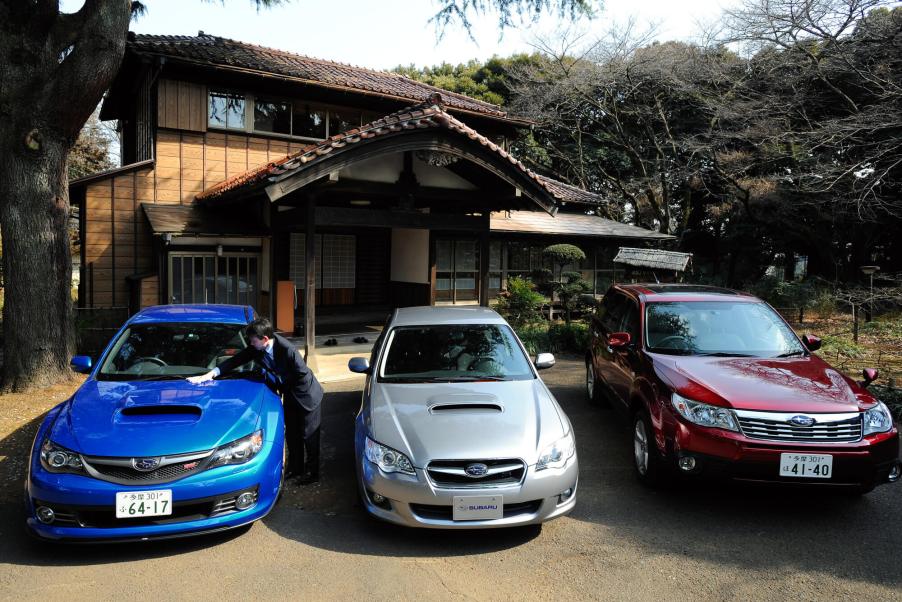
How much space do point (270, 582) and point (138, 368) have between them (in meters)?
2.51

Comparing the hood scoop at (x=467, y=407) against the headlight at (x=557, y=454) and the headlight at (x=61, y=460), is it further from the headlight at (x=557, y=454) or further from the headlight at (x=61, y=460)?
the headlight at (x=61, y=460)

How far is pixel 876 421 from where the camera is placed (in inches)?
170

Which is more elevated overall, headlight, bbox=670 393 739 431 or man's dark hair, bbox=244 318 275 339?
man's dark hair, bbox=244 318 275 339

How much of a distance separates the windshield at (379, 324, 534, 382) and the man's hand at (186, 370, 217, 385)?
4.65ft

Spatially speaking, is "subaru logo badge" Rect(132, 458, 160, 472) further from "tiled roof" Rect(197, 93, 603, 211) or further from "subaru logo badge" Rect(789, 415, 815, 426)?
"tiled roof" Rect(197, 93, 603, 211)

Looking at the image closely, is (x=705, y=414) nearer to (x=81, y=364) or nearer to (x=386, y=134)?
(x=81, y=364)

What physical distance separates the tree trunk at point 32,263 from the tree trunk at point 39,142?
0.01m

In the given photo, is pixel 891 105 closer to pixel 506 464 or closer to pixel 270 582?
pixel 506 464

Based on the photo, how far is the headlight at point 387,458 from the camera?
3.84m

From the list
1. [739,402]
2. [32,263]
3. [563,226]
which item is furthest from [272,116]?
[739,402]

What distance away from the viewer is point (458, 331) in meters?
5.52

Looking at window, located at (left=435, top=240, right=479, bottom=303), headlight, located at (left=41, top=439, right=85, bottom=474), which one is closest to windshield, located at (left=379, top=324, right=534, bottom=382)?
headlight, located at (left=41, top=439, right=85, bottom=474)

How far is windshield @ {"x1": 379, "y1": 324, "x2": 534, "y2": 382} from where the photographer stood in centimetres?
501

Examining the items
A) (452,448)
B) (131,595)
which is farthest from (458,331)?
(131,595)
